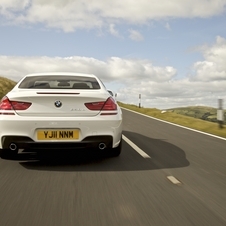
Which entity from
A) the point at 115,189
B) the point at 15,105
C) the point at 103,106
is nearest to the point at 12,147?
the point at 15,105

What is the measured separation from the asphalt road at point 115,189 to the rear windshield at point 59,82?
1.28 meters

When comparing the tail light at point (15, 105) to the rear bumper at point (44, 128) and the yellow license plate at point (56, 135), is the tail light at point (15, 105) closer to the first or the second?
the rear bumper at point (44, 128)

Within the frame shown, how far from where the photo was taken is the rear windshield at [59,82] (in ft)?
18.8

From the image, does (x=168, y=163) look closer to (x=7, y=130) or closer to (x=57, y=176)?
(x=57, y=176)

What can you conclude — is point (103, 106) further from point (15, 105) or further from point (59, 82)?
point (15, 105)

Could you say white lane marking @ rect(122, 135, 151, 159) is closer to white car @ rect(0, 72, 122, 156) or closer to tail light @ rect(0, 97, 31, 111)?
white car @ rect(0, 72, 122, 156)

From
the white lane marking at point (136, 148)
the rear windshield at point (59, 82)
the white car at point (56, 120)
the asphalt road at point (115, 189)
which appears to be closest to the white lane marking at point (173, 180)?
the asphalt road at point (115, 189)

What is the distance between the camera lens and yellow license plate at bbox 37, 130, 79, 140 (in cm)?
503

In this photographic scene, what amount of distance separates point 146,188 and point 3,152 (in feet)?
8.33

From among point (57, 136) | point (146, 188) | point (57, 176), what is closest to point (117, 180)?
point (146, 188)

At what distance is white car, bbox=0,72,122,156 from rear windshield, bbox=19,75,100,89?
1.09 feet

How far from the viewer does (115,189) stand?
162 inches

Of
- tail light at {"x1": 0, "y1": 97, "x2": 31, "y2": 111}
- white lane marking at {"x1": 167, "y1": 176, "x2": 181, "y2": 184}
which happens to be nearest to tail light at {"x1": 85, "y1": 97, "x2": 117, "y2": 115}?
tail light at {"x1": 0, "y1": 97, "x2": 31, "y2": 111}

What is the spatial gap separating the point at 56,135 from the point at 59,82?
1.24m
